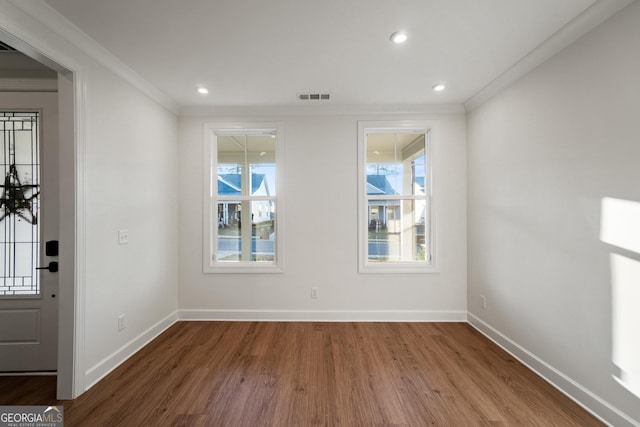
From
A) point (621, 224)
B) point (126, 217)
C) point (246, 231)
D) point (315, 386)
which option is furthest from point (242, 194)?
point (621, 224)

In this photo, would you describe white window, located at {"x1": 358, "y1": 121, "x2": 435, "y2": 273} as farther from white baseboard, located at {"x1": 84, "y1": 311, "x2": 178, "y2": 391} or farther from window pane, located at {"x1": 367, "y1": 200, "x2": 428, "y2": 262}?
white baseboard, located at {"x1": 84, "y1": 311, "x2": 178, "y2": 391}

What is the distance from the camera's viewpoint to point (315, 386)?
6.38 feet

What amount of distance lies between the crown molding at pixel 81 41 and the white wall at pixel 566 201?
141 inches

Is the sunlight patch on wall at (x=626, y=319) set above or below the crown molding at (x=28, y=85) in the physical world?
below

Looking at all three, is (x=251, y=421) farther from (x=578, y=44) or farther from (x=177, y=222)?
(x=578, y=44)

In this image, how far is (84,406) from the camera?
5.74ft

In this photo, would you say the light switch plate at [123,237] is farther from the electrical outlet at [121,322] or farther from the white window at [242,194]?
the white window at [242,194]

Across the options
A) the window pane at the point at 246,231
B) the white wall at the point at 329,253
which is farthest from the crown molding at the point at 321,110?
the window pane at the point at 246,231

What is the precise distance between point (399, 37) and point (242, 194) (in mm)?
2409

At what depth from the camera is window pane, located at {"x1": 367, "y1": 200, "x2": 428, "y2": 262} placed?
3.27 metres

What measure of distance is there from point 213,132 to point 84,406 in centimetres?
283

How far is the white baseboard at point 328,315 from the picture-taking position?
312 centimetres

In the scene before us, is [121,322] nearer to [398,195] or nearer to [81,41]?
[81,41]

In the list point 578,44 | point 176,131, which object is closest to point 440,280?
point 578,44
